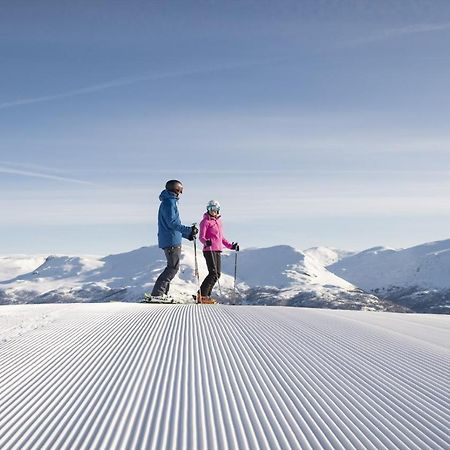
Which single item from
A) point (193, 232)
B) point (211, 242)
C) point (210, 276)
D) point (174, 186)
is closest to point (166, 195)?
point (174, 186)

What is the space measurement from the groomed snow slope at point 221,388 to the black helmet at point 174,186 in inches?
274

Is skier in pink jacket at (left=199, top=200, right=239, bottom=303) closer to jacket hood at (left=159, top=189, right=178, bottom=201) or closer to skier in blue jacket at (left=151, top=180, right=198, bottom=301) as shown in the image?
skier in blue jacket at (left=151, top=180, right=198, bottom=301)

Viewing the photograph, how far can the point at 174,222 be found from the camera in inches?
647

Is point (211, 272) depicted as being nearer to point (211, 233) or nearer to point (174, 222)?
point (211, 233)

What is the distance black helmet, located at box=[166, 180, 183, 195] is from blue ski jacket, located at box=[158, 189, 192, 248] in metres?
0.10

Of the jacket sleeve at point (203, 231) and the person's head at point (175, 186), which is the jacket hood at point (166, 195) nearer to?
the person's head at point (175, 186)

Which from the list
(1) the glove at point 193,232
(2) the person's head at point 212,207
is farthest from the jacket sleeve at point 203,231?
(1) the glove at point 193,232

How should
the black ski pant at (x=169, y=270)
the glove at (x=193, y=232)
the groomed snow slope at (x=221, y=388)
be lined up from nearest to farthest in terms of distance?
the groomed snow slope at (x=221, y=388)
the glove at (x=193, y=232)
the black ski pant at (x=169, y=270)

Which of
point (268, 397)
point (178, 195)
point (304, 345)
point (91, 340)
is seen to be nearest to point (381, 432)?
point (268, 397)

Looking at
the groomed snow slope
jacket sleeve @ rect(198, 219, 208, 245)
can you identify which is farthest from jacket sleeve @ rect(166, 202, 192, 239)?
the groomed snow slope

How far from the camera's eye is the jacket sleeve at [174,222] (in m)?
16.4

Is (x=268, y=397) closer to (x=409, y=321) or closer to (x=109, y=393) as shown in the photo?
(x=109, y=393)

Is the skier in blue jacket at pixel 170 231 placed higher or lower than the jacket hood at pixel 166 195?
lower

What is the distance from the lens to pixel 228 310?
43.5ft
